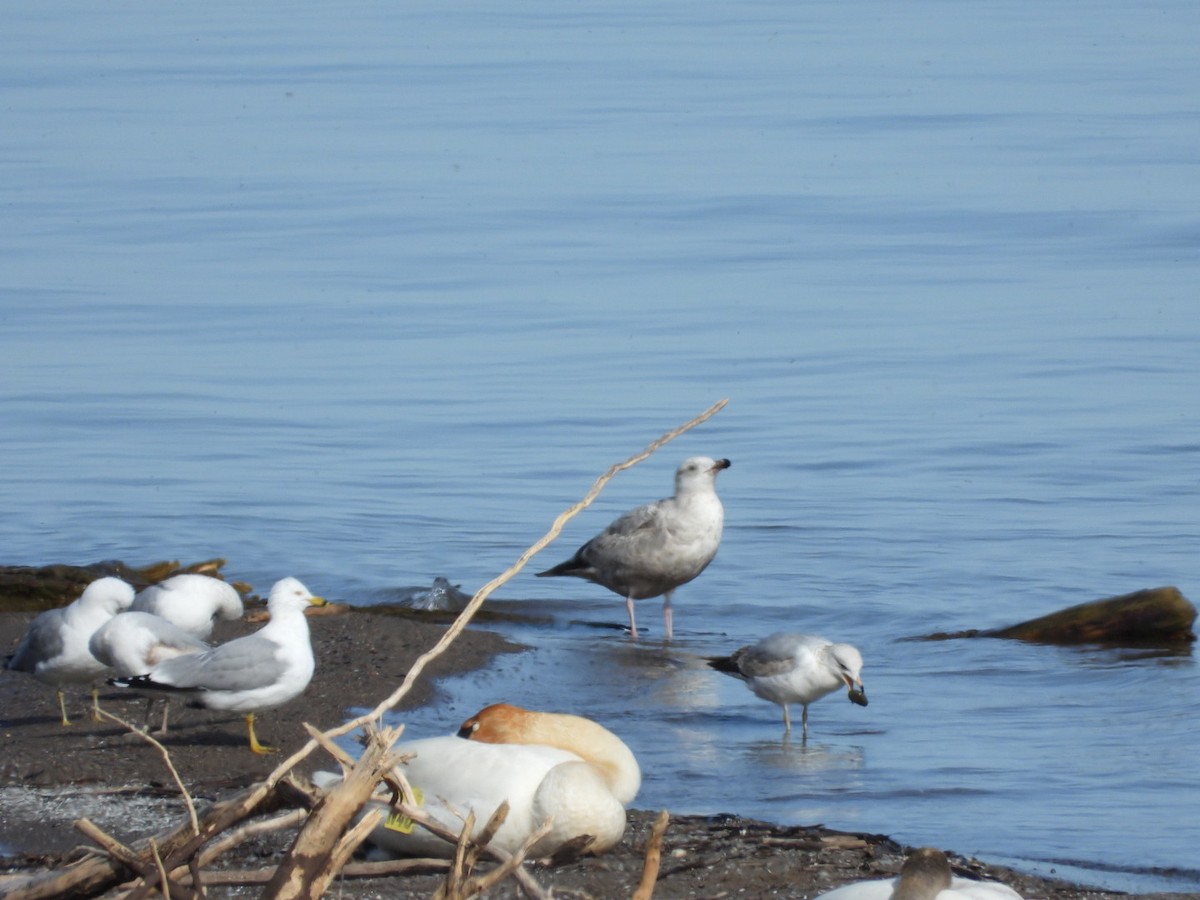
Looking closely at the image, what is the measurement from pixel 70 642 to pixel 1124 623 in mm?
5854

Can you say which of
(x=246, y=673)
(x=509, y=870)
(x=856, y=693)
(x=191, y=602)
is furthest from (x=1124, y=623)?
(x=509, y=870)

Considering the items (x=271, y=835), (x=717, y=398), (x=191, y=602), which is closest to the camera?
(x=271, y=835)

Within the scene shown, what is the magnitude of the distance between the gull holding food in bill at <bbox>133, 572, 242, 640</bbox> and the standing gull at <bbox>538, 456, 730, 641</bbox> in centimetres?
391

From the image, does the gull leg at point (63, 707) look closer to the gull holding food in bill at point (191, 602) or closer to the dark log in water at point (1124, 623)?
the gull holding food in bill at point (191, 602)

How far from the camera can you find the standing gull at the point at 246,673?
7938mm

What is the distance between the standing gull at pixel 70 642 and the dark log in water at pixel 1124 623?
5.26 meters

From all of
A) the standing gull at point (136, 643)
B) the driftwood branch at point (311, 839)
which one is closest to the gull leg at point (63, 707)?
the standing gull at point (136, 643)

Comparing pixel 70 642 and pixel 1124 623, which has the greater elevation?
pixel 70 642

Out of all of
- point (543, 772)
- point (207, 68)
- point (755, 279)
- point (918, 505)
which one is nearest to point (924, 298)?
point (755, 279)

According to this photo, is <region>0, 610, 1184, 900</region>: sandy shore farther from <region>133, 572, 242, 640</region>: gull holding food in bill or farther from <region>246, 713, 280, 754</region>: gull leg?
<region>133, 572, 242, 640</region>: gull holding food in bill

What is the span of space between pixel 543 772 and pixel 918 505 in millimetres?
9497

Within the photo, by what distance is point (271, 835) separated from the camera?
657 centimetres

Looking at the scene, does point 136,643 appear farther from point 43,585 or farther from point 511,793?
point 43,585

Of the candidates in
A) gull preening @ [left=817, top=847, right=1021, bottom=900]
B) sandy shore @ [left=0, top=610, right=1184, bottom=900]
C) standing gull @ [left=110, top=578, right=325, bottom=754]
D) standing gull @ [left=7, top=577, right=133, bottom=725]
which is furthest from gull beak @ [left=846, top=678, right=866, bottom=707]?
gull preening @ [left=817, top=847, right=1021, bottom=900]
